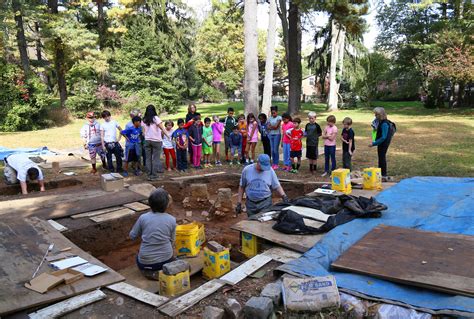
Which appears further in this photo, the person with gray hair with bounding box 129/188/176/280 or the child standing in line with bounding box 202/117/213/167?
the child standing in line with bounding box 202/117/213/167

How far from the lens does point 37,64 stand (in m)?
24.2

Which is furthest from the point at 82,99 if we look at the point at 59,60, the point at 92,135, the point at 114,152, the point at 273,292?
the point at 273,292

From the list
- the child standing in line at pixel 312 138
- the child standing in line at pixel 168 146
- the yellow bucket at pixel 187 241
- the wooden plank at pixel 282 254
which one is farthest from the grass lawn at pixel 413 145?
the yellow bucket at pixel 187 241

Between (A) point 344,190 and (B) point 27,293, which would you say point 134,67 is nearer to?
(A) point 344,190

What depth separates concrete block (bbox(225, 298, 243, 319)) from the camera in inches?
130

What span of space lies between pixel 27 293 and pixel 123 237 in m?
2.85

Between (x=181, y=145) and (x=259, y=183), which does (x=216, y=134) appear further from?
(x=259, y=183)

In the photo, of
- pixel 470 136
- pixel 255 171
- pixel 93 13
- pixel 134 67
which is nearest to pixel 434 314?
pixel 255 171

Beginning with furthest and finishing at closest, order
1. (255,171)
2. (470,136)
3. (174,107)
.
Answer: (174,107) → (470,136) → (255,171)

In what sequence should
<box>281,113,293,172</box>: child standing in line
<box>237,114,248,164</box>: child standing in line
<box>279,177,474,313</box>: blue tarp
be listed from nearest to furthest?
<box>279,177,474,313</box>: blue tarp, <box>281,113,293,172</box>: child standing in line, <box>237,114,248,164</box>: child standing in line

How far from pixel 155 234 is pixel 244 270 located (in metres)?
1.15

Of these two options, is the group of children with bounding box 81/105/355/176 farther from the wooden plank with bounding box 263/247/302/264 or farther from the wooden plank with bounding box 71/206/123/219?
the wooden plank with bounding box 263/247/302/264

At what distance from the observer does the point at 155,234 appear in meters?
4.51

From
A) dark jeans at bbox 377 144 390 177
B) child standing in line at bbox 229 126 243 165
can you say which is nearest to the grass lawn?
dark jeans at bbox 377 144 390 177
